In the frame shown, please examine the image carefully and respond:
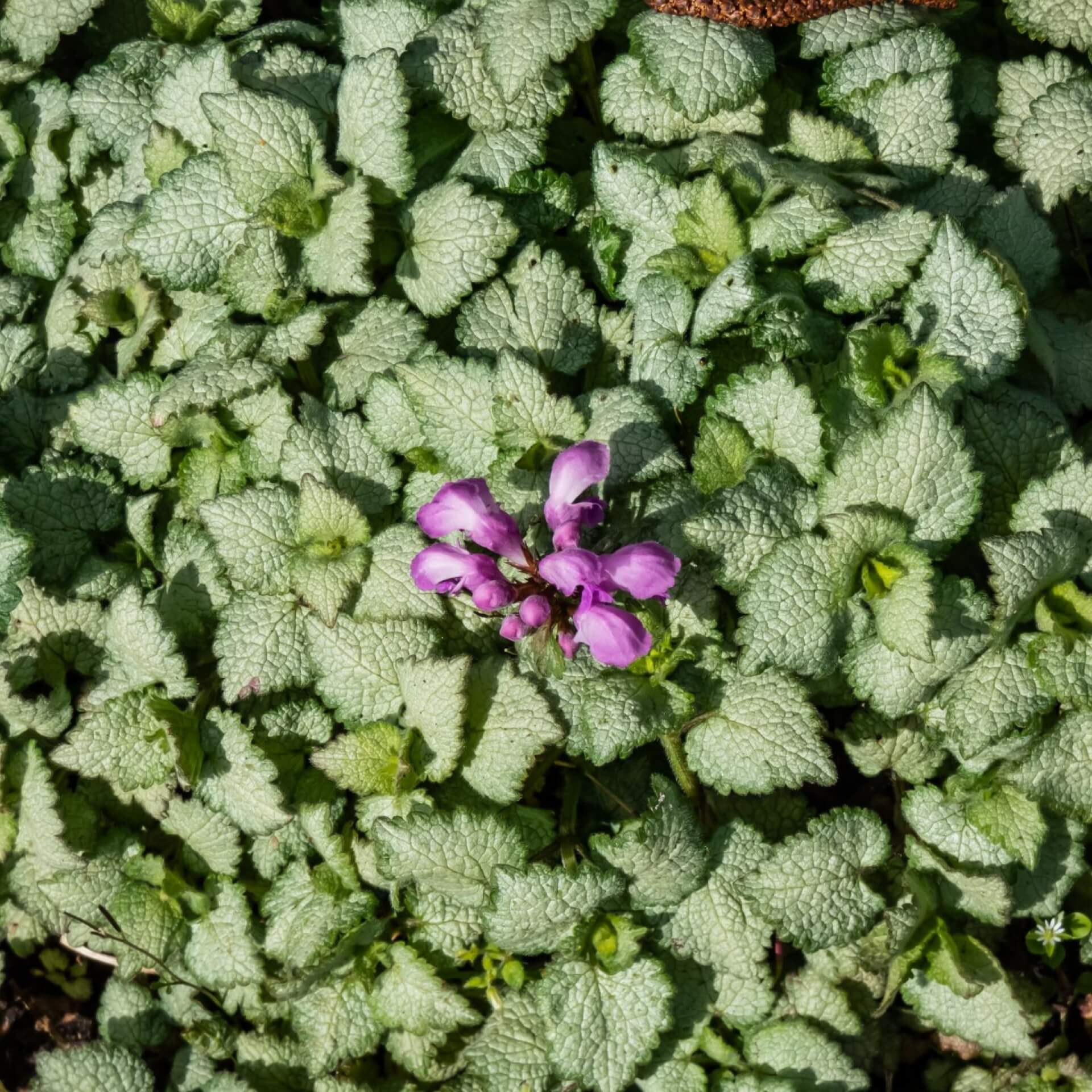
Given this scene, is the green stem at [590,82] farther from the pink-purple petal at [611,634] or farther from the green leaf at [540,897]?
the green leaf at [540,897]

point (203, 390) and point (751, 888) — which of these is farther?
point (203, 390)

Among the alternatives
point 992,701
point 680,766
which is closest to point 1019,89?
point 992,701

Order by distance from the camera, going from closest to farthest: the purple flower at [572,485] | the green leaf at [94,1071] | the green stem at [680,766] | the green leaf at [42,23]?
1. the purple flower at [572,485]
2. the green stem at [680,766]
3. the green leaf at [94,1071]
4. the green leaf at [42,23]

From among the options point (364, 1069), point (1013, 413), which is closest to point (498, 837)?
point (364, 1069)

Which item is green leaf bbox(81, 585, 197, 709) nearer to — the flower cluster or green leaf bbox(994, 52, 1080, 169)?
the flower cluster

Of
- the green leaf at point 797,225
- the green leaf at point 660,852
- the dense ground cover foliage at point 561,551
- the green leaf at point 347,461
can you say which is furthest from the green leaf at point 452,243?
the green leaf at point 660,852

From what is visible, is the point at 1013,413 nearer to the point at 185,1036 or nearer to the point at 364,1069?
the point at 364,1069
